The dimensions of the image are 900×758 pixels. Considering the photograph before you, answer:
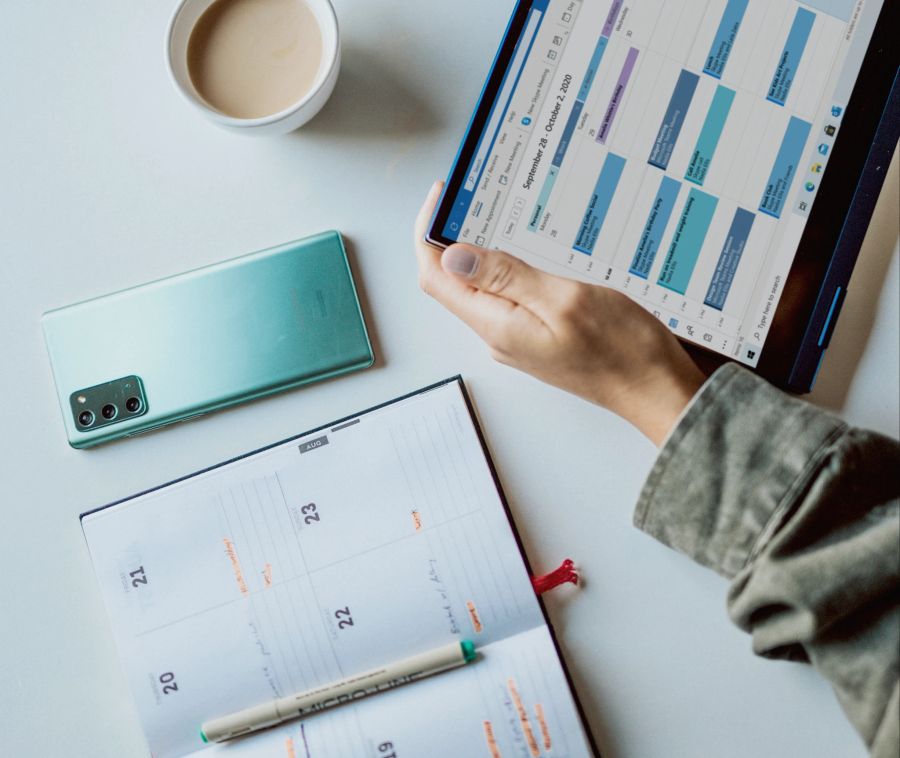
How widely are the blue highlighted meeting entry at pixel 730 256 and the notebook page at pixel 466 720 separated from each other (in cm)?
28

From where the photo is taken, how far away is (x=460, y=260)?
552mm

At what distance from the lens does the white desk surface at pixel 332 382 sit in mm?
616

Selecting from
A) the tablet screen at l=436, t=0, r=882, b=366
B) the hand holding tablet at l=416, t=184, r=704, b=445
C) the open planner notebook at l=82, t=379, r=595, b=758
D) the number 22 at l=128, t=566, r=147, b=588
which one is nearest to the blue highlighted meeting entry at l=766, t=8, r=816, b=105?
the tablet screen at l=436, t=0, r=882, b=366

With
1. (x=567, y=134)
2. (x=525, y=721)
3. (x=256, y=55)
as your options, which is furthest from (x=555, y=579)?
(x=256, y=55)

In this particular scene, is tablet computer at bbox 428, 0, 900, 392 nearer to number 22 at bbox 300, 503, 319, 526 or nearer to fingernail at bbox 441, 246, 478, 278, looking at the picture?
fingernail at bbox 441, 246, 478, 278

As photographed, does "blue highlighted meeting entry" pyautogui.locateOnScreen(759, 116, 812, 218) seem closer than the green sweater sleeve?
No

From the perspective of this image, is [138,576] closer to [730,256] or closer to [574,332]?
[574,332]

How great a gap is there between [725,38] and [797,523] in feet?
1.20

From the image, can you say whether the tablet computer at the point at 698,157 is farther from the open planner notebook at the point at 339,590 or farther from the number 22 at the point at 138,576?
the number 22 at the point at 138,576

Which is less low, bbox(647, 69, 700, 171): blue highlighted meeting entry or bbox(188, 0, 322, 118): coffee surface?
bbox(188, 0, 322, 118): coffee surface

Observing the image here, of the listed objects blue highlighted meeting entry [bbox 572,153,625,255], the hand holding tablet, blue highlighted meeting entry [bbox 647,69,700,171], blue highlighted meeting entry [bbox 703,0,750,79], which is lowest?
the hand holding tablet

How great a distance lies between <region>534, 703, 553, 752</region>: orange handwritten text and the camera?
0.60 meters

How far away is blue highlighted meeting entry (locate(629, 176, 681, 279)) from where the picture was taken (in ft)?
1.95

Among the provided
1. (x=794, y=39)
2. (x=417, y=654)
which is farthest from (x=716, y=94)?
(x=417, y=654)
